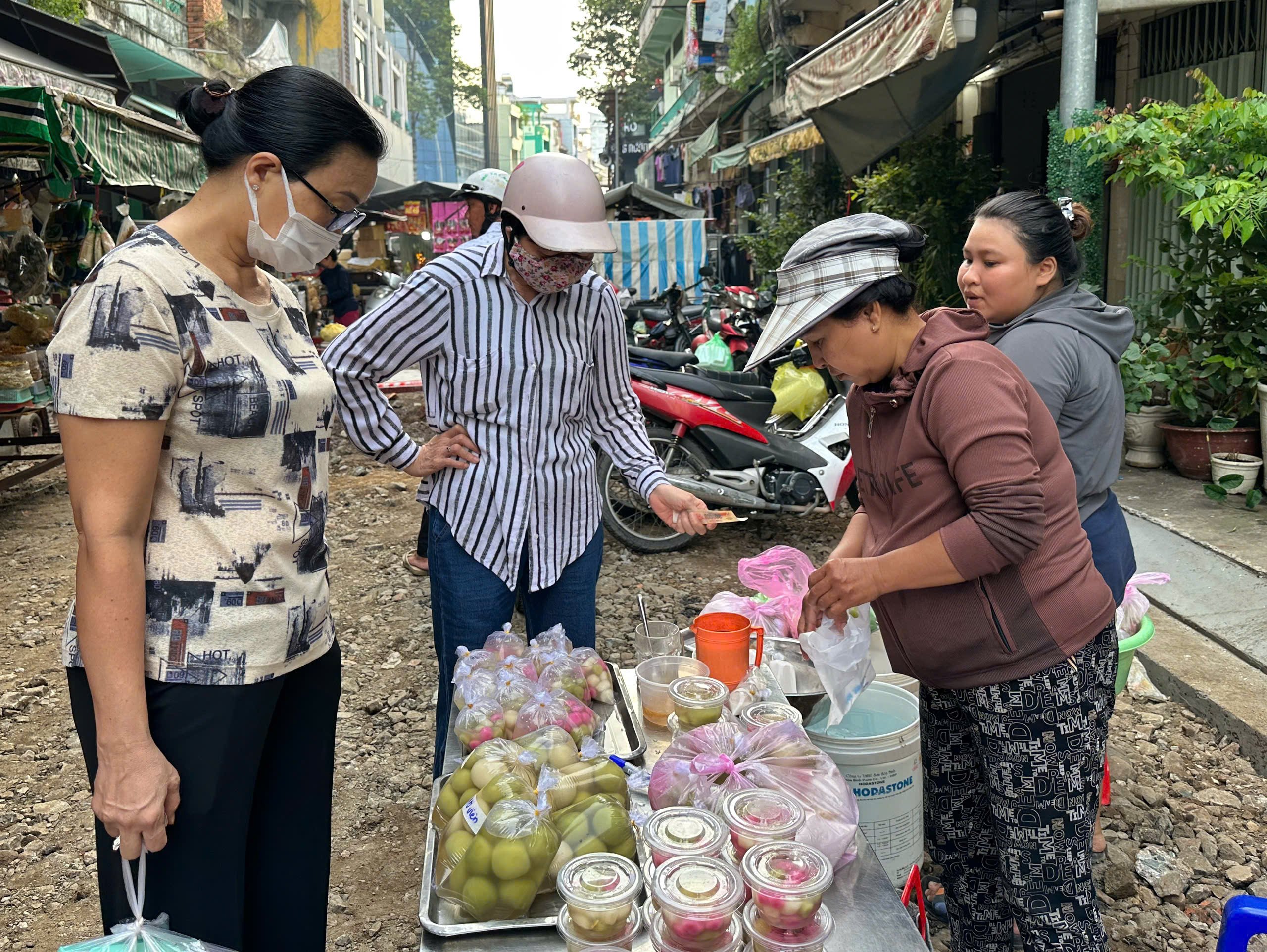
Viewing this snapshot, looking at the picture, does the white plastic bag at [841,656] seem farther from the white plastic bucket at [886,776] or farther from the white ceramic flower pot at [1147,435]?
the white ceramic flower pot at [1147,435]

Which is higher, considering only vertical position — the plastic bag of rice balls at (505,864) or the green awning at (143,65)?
the green awning at (143,65)

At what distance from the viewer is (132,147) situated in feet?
22.1

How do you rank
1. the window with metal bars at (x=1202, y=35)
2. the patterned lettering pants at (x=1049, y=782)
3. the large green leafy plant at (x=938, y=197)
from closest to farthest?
the patterned lettering pants at (x=1049, y=782) < the window with metal bars at (x=1202, y=35) < the large green leafy plant at (x=938, y=197)

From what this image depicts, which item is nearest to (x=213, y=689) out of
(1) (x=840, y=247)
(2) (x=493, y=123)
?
(1) (x=840, y=247)

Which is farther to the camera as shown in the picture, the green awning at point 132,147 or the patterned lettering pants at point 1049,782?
the green awning at point 132,147

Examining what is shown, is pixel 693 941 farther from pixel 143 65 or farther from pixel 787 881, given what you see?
pixel 143 65

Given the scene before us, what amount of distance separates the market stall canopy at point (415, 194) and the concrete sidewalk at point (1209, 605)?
528 inches

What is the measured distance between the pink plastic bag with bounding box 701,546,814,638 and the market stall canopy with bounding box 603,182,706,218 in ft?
41.6

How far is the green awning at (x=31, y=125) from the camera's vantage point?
5.09 m

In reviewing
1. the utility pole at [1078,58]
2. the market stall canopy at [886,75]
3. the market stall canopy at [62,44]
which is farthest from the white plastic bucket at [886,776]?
the market stall canopy at [62,44]

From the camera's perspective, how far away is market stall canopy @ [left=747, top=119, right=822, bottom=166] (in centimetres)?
1048

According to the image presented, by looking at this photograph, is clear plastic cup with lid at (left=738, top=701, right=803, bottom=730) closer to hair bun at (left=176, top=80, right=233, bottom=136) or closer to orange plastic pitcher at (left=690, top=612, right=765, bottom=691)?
orange plastic pitcher at (left=690, top=612, right=765, bottom=691)

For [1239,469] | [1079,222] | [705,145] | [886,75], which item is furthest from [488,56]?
[1079,222]

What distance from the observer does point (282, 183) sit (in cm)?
149
